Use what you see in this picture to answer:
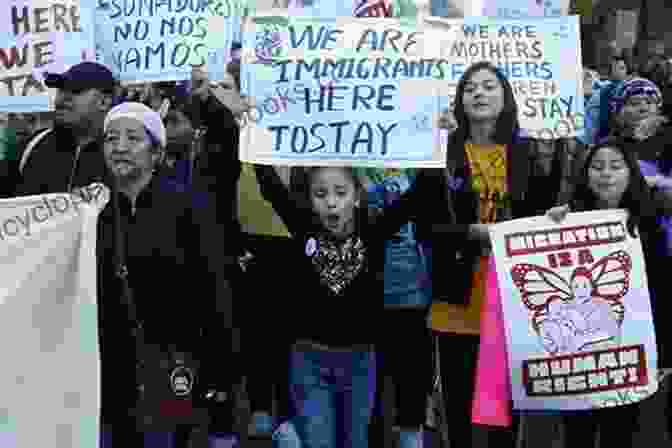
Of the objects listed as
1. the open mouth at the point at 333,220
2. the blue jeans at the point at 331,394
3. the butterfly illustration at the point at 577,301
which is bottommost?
the blue jeans at the point at 331,394

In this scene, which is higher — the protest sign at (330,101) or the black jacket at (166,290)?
the protest sign at (330,101)

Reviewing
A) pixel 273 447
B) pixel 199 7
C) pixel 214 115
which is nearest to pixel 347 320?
pixel 273 447

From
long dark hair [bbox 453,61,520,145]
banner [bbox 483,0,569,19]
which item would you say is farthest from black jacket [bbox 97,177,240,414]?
banner [bbox 483,0,569,19]

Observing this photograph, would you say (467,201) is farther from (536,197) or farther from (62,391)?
(62,391)

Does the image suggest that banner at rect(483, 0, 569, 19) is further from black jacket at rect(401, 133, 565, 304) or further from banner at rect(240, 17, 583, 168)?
black jacket at rect(401, 133, 565, 304)

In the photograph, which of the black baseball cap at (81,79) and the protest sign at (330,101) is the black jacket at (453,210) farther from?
the black baseball cap at (81,79)

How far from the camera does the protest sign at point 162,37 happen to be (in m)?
6.54

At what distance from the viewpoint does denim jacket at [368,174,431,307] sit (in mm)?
5777

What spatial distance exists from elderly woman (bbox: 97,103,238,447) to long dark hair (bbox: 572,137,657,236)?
172 cm

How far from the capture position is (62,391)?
492 centimetres

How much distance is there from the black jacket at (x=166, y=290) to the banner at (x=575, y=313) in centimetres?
128

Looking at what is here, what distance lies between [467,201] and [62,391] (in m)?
1.91

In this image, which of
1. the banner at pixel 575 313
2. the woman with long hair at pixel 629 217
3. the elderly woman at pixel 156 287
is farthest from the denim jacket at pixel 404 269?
the elderly woman at pixel 156 287

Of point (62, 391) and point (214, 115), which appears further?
point (214, 115)
